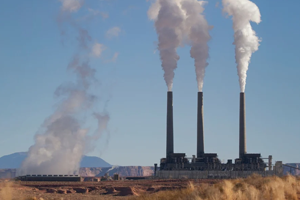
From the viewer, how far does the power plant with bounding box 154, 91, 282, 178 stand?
9481cm

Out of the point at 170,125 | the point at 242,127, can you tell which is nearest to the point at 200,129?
the point at 170,125

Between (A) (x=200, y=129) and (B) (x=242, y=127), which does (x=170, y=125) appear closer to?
(A) (x=200, y=129)

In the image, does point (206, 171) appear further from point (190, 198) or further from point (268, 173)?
point (190, 198)

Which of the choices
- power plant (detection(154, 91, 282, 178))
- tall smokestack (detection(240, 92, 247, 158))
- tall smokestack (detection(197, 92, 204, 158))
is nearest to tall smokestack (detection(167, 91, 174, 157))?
power plant (detection(154, 91, 282, 178))

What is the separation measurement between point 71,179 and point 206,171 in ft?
79.1

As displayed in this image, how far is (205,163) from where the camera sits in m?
99.3

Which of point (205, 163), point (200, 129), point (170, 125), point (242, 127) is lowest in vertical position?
point (205, 163)

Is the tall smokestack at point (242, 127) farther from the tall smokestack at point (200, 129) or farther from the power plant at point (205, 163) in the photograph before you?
the tall smokestack at point (200, 129)

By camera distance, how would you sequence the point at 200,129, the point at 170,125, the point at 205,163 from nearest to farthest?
1. the point at 205,163
2. the point at 170,125
3. the point at 200,129

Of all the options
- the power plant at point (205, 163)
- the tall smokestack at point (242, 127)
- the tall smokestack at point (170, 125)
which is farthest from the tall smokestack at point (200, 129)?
the tall smokestack at point (242, 127)

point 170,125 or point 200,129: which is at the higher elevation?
point 170,125

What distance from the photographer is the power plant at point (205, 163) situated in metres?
94.8

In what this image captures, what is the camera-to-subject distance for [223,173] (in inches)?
3720

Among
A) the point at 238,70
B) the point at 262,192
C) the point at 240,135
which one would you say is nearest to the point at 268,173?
the point at 240,135
